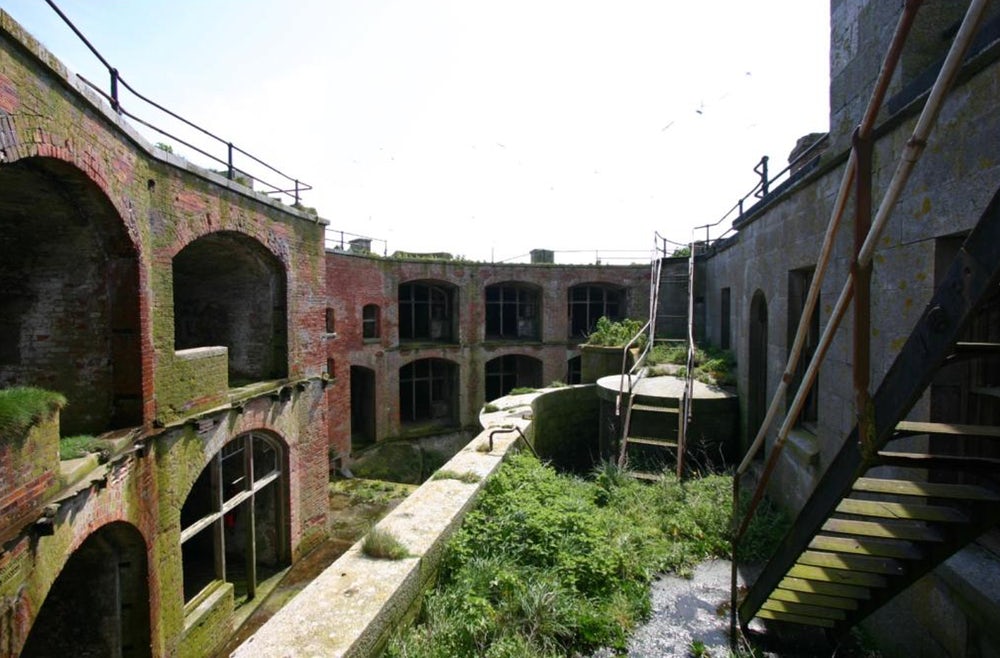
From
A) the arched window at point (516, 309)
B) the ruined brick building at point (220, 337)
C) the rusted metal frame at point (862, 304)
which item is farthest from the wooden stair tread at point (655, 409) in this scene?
the arched window at point (516, 309)

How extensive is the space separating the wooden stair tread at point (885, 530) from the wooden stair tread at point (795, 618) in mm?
1150

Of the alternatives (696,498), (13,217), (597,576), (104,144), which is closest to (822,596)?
(597,576)

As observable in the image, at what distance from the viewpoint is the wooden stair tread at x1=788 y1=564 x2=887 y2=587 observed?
348cm

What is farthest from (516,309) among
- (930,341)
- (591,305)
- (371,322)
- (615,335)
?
(930,341)

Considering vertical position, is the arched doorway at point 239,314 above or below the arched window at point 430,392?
above

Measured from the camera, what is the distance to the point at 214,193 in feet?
27.1

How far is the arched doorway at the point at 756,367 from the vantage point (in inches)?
328

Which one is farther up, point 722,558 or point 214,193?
point 214,193

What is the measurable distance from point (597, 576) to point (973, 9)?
14.2 ft

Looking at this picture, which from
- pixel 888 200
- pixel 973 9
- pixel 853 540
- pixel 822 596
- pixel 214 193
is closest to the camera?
pixel 973 9

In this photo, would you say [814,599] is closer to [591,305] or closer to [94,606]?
[94,606]

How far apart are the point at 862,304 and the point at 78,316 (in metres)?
8.02

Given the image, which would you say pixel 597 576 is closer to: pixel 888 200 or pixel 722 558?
pixel 722 558

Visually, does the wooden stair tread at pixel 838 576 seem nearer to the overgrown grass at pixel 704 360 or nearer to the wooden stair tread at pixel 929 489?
the wooden stair tread at pixel 929 489
